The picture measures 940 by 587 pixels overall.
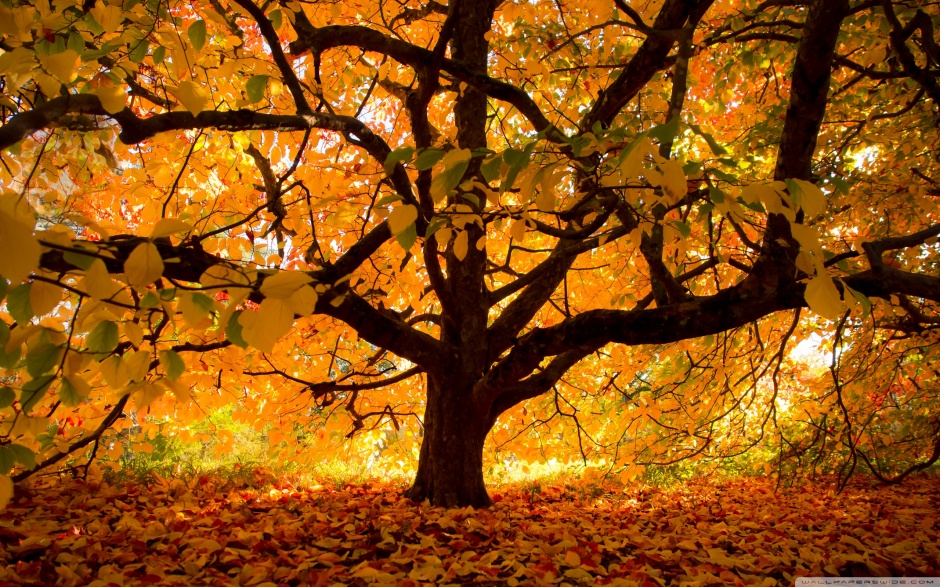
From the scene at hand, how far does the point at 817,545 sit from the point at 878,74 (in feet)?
9.45

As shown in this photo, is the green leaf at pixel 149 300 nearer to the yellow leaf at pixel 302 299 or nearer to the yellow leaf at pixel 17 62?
the yellow leaf at pixel 302 299

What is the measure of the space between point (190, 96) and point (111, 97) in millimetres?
184

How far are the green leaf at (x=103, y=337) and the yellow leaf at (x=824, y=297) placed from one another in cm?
163

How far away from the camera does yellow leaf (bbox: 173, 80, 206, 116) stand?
4.78 ft

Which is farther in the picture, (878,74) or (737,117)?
(737,117)

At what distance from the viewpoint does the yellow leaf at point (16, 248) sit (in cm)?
77

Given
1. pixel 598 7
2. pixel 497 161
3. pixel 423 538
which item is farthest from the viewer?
pixel 598 7

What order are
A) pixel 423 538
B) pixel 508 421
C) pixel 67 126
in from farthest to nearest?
pixel 508 421, pixel 423 538, pixel 67 126

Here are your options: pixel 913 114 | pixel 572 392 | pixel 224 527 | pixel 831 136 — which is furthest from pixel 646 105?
pixel 224 527

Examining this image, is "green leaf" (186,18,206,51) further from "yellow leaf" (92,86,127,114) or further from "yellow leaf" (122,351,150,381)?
"yellow leaf" (122,351,150,381)

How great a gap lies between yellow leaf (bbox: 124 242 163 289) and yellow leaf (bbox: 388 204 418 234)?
50 cm

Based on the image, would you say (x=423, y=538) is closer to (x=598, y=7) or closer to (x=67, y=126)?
(x=67, y=126)

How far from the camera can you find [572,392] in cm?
558

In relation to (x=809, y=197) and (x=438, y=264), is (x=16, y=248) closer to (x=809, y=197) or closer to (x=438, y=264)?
(x=809, y=197)
